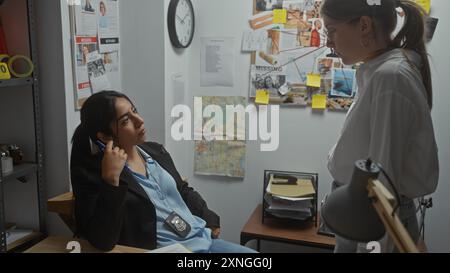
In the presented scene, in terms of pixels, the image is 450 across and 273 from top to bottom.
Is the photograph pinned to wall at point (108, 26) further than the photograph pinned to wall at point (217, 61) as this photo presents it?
No

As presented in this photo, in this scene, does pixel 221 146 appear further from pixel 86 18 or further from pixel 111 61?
pixel 86 18

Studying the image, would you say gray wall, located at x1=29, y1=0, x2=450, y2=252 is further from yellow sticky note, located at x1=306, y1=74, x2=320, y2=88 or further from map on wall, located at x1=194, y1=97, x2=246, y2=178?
yellow sticky note, located at x1=306, y1=74, x2=320, y2=88

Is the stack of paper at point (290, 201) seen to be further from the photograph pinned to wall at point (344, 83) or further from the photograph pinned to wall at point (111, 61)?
the photograph pinned to wall at point (111, 61)

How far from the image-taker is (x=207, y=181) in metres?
2.67

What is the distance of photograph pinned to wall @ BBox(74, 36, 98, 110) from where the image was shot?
1757 mm

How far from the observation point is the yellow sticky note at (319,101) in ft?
7.84

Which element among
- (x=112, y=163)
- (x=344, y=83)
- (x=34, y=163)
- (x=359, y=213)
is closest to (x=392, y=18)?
(x=359, y=213)

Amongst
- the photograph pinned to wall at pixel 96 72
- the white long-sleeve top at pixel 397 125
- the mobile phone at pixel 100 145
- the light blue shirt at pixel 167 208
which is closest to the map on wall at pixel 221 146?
the photograph pinned to wall at pixel 96 72

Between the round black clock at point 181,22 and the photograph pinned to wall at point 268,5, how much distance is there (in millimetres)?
415

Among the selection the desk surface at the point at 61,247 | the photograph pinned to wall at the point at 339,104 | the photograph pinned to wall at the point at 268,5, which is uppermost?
the photograph pinned to wall at the point at 268,5

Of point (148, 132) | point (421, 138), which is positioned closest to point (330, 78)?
point (148, 132)

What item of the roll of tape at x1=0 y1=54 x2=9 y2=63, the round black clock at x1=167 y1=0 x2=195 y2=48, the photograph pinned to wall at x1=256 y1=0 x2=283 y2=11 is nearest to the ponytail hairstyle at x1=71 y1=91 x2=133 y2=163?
the roll of tape at x1=0 y1=54 x2=9 y2=63

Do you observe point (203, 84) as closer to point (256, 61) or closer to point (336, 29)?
point (256, 61)

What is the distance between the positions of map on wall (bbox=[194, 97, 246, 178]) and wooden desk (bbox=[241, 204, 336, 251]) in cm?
44
